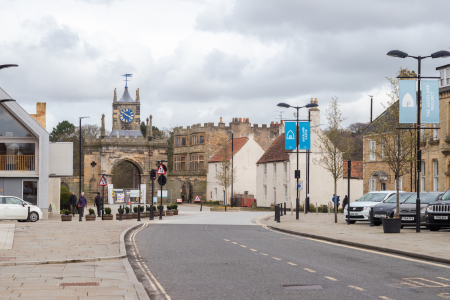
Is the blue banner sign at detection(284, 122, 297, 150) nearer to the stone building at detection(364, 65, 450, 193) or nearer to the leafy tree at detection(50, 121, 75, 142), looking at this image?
the stone building at detection(364, 65, 450, 193)

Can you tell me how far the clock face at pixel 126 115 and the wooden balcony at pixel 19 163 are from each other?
38793 millimetres

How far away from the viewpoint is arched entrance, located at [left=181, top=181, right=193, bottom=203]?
80.2 metres

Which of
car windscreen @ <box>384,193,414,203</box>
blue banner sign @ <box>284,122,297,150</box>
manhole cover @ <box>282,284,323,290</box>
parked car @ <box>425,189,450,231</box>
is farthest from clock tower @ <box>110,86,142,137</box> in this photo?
manhole cover @ <box>282,284,323,290</box>

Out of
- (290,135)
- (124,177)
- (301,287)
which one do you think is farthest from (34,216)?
(124,177)

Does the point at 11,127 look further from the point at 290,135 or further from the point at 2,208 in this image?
the point at 290,135

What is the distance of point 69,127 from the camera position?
106062 millimetres

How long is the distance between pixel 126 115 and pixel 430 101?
57.6 meters

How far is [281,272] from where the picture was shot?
1122 centimetres

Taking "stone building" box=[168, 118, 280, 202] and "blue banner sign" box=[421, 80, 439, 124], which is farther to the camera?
"stone building" box=[168, 118, 280, 202]

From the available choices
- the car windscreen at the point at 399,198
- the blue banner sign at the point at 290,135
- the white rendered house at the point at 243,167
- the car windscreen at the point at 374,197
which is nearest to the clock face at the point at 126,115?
the white rendered house at the point at 243,167

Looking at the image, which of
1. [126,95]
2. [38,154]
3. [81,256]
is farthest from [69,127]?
[81,256]

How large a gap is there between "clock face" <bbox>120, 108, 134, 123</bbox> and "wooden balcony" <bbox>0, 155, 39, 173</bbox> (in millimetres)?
38793

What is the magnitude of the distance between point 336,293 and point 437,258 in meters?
5.36

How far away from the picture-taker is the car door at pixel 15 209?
30547 millimetres
